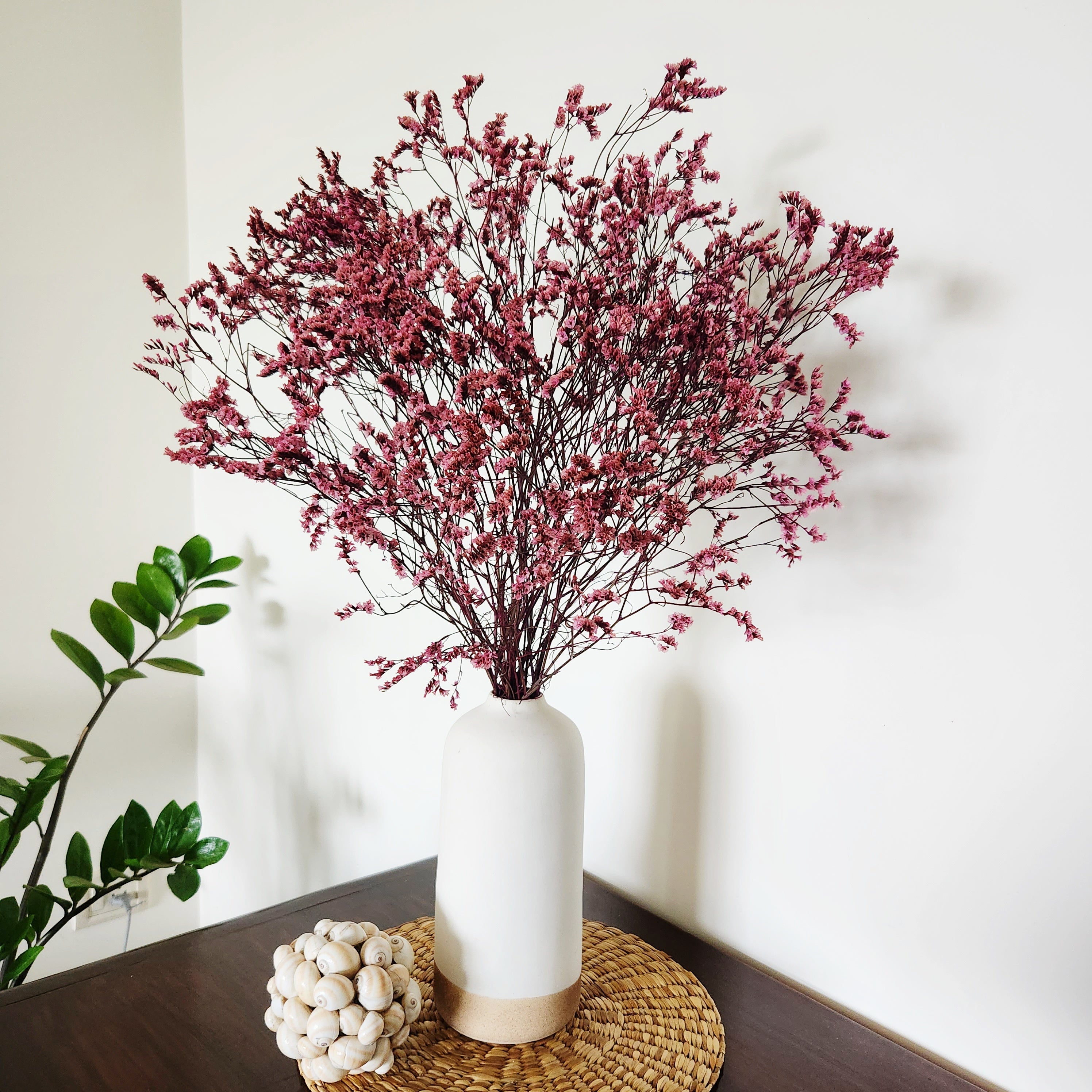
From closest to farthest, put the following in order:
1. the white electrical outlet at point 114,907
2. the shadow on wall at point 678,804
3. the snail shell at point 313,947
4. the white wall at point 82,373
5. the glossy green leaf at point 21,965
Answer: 1. the snail shell at point 313,947
2. the shadow on wall at point 678,804
3. the glossy green leaf at point 21,965
4. the white wall at point 82,373
5. the white electrical outlet at point 114,907

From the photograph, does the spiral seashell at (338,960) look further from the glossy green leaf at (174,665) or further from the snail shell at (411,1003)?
the glossy green leaf at (174,665)

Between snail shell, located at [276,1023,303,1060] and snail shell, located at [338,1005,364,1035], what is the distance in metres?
0.04

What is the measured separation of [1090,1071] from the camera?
741mm

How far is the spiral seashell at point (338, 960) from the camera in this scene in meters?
0.75

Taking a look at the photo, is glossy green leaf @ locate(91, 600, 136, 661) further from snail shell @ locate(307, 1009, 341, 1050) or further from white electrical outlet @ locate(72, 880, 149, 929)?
snail shell @ locate(307, 1009, 341, 1050)

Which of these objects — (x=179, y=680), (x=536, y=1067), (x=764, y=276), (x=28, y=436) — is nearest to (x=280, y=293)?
(x=764, y=276)

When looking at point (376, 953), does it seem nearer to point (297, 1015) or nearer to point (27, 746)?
point (297, 1015)

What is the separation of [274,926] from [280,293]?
0.71m

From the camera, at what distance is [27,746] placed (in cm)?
132

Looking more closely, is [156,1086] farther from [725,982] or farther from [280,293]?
[280,293]

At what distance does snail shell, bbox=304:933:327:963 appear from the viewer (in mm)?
754

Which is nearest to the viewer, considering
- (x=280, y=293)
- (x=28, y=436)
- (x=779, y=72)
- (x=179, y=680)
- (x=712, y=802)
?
(x=280, y=293)

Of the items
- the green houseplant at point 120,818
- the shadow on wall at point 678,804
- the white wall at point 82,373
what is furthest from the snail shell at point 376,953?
the white wall at point 82,373

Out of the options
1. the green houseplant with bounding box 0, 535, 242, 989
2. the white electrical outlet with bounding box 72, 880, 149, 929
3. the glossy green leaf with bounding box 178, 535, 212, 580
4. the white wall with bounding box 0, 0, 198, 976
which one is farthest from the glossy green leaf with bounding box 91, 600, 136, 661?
the white electrical outlet with bounding box 72, 880, 149, 929
